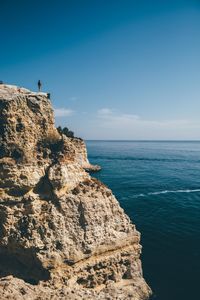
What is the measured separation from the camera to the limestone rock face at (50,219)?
873 inches

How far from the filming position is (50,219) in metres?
22.6

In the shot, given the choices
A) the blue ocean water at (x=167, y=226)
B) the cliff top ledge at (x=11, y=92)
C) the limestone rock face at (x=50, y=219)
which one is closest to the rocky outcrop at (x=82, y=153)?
the blue ocean water at (x=167, y=226)

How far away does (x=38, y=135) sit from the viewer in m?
25.2

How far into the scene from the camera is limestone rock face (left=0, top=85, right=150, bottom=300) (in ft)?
72.7

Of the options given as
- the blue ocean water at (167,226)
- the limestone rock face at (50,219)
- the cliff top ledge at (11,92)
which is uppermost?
the cliff top ledge at (11,92)

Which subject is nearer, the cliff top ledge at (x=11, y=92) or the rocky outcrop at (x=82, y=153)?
the cliff top ledge at (x=11, y=92)

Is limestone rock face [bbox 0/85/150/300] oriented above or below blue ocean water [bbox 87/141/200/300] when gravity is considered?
above

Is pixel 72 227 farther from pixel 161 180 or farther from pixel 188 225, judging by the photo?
pixel 161 180

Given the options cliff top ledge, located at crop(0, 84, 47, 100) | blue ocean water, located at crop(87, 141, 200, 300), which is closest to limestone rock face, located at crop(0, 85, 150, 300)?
cliff top ledge, located at crop(0, 84, 47, 100)

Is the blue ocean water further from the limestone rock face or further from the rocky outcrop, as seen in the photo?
the rocky outcrop

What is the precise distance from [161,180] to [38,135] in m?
69.4

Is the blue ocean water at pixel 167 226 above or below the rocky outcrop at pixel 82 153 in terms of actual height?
below

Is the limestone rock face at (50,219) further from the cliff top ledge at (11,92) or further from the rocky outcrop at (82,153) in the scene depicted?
the rocky outcrop at (82,153)

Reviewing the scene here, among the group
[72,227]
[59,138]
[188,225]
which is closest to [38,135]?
[59,138]
